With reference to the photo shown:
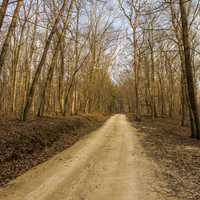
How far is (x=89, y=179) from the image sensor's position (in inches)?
203

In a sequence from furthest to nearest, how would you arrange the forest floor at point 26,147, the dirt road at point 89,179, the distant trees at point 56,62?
the distant trees at point 56,62 → the forest floor at point 26,147 → the dirt road at point 89,179

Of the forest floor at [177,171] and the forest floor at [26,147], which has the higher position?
the forest floor at [26,147]

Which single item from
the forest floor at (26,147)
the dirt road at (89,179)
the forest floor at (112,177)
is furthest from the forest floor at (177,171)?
the forest floor at (26,147)

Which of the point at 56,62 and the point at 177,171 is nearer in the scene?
the point at 177,171

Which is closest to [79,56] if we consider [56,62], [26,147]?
[56,62]

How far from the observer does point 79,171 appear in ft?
19.0

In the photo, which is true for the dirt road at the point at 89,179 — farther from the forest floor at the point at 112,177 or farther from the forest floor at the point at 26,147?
the forest floor at the point at 26,147

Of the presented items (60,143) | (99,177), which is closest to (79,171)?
(99,177)

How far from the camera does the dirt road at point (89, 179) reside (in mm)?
4281

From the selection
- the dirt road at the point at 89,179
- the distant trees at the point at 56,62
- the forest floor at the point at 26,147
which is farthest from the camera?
the distant trees at the point at 56,62

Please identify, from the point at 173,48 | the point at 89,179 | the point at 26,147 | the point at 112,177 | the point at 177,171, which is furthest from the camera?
the point at 173,48

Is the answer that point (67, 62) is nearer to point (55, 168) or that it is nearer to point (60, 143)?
point (60, 143)

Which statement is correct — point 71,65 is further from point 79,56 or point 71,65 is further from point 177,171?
point 177,171

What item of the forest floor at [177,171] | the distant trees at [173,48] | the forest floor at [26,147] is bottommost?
the forest floor at [177,171]
